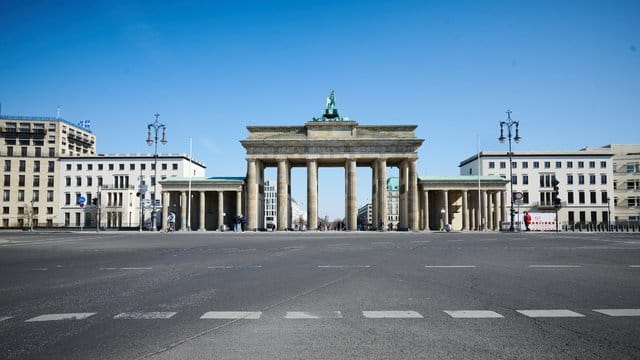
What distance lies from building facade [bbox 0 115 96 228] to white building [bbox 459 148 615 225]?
9704cm

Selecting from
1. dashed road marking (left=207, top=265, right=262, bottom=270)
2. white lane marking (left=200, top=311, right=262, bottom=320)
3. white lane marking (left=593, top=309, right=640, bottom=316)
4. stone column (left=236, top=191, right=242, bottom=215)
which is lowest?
dashed road marking (left=207, top=265, right=262, bottom=270)

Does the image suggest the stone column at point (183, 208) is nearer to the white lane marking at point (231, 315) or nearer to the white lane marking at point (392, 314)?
the white lane marking at point (231, 315)

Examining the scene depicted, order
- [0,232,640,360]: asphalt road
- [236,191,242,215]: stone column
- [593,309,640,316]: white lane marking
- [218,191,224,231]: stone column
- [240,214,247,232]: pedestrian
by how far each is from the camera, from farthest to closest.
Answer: [236,191,242,215]: stone column, [218,191,224,231]: stone column, [240,214,247,232]: pedestrian, [593,309,640,316]: white lane marking, [0,232,640,360]: asphalt road

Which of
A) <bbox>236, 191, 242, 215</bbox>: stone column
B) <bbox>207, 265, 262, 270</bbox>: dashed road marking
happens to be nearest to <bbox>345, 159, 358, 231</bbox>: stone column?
<bbox>236, 191, 242, 215</bbox>: stone column

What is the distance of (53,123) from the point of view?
10738 centimetres

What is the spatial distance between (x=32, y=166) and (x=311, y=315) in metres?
118

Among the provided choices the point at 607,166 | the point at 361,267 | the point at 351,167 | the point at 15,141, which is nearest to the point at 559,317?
the point at 361,267

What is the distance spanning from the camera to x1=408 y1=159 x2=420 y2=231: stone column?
240ft

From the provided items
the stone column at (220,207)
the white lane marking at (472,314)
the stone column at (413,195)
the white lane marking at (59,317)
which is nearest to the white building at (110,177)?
the stone column at (220,207)

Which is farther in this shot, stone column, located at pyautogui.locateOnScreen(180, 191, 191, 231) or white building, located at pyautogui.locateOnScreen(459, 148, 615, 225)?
white building, located at pyautogui.locateOnScreen(459, 148, 615, 225)

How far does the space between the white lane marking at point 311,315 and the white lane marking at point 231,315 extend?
1.66 ft

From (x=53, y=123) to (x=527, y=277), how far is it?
4611 inches

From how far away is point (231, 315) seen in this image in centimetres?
729

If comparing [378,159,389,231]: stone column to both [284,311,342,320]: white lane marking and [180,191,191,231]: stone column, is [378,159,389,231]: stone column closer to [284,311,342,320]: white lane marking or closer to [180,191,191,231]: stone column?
[180,191,191,231]: stone column
